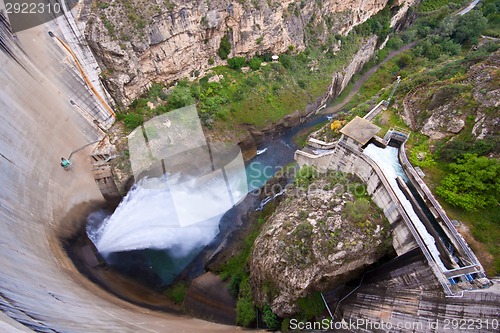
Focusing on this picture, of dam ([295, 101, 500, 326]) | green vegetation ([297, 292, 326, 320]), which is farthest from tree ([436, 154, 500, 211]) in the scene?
green vegetation ([297, 292, 326, 320])

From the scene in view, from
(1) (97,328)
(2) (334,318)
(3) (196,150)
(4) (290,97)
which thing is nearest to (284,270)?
(2) (334,318)

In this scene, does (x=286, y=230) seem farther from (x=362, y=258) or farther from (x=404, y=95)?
(x=404, y=95)

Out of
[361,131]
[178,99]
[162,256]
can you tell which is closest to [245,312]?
[162,256]

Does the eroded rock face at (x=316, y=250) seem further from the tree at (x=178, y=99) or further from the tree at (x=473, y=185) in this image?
the tree at (x=178, y=99)

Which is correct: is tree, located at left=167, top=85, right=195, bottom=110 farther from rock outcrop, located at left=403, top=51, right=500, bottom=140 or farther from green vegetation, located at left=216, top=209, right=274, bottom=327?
rock outcrop, located at left=403, top=51, right=500, bottom=140

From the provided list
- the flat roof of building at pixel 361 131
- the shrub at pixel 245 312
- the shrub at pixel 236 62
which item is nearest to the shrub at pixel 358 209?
the flat roof of building at pixel 361 131

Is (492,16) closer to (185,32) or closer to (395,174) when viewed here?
(395,174)

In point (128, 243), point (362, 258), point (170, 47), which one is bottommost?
point (128, 243)
